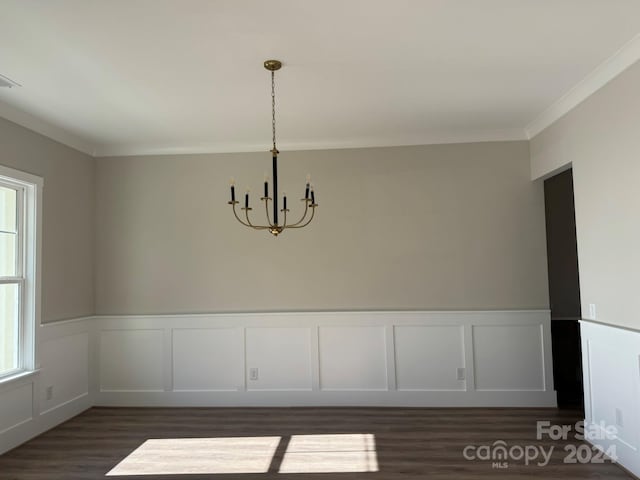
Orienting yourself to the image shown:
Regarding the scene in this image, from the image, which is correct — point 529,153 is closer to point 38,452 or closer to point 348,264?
point 348,264

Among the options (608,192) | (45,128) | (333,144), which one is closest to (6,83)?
(45,128)

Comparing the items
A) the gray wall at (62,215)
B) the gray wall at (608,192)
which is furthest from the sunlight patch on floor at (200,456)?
the gray wall at (608,192)

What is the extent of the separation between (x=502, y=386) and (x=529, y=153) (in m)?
2.41

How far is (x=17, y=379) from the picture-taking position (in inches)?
139

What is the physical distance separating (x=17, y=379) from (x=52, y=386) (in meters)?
0.52

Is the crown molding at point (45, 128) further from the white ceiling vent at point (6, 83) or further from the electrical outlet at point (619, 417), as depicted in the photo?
the electrical outlet at point (619, 417)

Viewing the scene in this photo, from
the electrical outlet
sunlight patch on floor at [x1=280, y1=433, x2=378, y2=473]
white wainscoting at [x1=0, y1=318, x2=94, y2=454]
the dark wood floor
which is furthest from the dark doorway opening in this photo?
white wainscoting at [x1=0, y1=318, x2=94, y2=454]

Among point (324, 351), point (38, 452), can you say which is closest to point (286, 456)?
point (324, 351)

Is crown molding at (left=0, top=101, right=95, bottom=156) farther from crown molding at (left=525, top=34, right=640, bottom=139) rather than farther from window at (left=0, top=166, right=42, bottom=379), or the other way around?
crown molding at (left=525, top=34, right=640, bottom=139)

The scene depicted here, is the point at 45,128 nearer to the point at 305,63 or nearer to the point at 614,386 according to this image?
the point at 305,63

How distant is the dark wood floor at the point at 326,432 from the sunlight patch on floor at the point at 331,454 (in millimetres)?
63

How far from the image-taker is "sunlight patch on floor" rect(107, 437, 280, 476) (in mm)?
3070

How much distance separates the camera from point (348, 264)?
4617 mm

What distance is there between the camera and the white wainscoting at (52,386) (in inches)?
137
